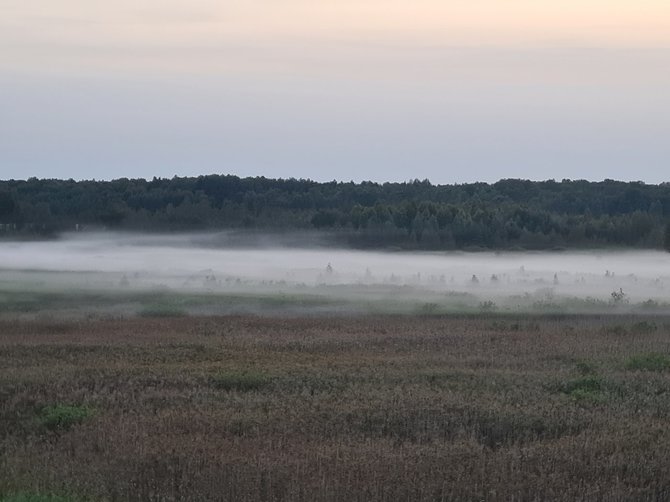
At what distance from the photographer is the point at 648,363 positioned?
78.0 feet

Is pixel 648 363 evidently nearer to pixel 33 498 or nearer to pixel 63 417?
pixel 63 417

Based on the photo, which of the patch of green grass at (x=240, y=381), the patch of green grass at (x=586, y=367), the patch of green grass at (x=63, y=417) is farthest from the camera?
the patch of green grass at (x=586, y=367)

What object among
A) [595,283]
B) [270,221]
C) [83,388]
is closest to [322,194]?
[270,221]

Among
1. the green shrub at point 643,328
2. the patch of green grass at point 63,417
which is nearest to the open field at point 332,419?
the patch of green grass at point 63,417

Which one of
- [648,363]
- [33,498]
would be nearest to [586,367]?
[648,363]

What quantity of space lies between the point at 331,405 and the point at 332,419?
1.17 m

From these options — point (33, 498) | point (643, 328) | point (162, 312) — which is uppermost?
point (33, 498)

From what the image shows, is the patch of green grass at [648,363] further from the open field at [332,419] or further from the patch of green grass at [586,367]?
the patch of green grass at [586,367]

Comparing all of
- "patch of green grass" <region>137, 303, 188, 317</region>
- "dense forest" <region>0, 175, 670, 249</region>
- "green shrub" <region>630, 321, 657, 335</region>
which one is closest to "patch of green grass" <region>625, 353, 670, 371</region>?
"green shrub" <region>630, 321, 657, 335</region>

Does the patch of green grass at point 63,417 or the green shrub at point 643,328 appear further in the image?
the green shrub at point 643,328

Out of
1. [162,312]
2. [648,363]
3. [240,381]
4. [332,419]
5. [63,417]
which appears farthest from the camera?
[162,312]

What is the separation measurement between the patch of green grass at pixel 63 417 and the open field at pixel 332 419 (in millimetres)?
41

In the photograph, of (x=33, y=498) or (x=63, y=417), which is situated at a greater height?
(x=33, y=498)

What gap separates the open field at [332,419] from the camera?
13.1m
